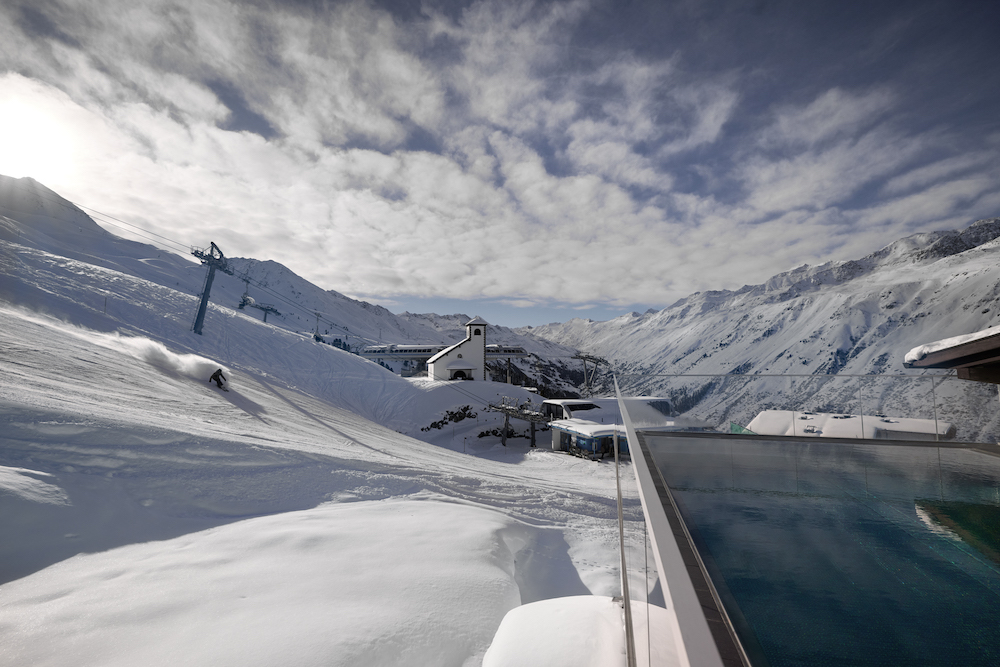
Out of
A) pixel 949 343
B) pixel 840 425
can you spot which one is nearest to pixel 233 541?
pixel 949 343

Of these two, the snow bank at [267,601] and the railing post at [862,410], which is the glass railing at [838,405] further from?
the snow bank at [267,601]

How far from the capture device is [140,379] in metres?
10.7

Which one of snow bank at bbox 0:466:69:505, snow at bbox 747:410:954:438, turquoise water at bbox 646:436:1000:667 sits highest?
snow at bbox 747:410:954:438

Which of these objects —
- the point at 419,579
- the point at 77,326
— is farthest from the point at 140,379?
the point at 419,579

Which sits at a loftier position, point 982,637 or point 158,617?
point 982,637

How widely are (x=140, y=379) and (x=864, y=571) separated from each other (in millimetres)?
14880

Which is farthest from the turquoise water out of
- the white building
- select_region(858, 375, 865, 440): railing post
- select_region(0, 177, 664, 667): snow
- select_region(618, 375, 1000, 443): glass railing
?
the white building

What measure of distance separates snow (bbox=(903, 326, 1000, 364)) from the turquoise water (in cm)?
213

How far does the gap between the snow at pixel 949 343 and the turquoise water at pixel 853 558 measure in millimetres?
2126

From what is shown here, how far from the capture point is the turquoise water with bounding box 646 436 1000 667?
7.04ft

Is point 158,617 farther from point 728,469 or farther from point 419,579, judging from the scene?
point 728,469

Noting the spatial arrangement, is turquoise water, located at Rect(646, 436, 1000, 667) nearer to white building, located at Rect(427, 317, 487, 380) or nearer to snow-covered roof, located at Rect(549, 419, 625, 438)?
snow-covered roof, located at Rect(549, 419, 625, 438)

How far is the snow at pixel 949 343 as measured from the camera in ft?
21.1

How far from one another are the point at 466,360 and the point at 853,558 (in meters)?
31.9
